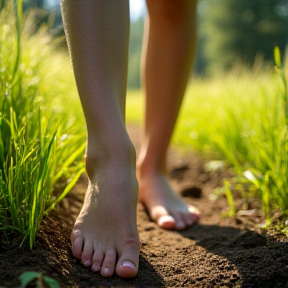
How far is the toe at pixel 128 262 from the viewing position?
0.97 m

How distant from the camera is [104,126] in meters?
1.08

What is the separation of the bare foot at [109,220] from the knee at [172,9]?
0.88 metres

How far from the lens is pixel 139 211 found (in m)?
1.69

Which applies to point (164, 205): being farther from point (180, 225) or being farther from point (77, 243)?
point (77, 243)

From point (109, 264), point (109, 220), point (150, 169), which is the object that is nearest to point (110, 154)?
point (109, 220)

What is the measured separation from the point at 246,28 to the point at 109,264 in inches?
951

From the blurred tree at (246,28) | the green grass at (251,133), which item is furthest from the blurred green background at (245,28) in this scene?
the green grass at (251,133)

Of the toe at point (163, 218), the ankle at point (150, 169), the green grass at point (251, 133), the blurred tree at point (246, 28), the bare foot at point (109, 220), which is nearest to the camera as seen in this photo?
the bare foot at point (109, 220)

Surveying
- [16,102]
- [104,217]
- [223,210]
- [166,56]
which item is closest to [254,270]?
[104,217]

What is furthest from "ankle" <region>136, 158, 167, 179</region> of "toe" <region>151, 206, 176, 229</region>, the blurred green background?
the blurred green background

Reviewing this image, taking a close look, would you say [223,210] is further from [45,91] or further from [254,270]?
[45,91]

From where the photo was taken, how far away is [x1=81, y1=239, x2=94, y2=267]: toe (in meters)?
1.02

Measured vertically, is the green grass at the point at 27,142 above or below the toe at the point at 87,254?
above

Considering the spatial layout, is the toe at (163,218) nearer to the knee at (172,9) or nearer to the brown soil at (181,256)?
the brown soil at (181,256)
